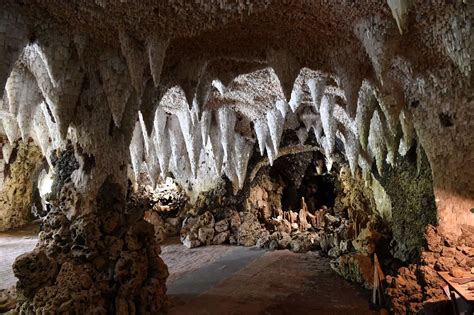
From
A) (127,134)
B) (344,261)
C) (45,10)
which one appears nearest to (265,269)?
→ (344,261)

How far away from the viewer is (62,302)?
13.9ft

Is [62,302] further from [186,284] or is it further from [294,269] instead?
[294,269]

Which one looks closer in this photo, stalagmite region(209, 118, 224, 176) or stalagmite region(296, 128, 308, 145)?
stalagmite region(209, 118, 224, 176)

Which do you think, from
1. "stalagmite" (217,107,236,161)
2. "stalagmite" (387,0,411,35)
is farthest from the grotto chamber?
"stalagmite" (217,107,236,161)

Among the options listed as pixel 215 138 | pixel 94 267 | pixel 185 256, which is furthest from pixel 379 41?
pixel 185 256

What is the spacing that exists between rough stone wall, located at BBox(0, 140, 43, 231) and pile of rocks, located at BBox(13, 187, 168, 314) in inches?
424

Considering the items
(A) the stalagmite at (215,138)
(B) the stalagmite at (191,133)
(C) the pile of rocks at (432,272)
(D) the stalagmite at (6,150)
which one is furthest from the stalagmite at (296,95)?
(D) the stalagmite at (6,150)

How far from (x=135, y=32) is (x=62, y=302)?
345 cm

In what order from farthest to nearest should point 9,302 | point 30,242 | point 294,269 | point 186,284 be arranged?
point 30,242, point 294,269, point 186,284, point 9,302

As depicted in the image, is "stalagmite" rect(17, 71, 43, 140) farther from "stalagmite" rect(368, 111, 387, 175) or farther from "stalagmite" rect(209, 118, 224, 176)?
"stalagmite" rect(368, 111, 387, 175)

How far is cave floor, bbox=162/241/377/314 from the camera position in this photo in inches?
227

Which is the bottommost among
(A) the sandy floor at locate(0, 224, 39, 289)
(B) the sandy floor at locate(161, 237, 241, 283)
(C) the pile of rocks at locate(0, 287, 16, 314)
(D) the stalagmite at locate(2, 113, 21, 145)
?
(B) the sandy floor at locate(161, 237, 241, 283)

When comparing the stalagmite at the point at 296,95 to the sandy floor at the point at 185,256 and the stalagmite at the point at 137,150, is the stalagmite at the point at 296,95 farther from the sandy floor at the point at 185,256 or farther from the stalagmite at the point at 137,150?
the stalagmite at the point at 137,150

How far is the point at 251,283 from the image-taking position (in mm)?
7199
